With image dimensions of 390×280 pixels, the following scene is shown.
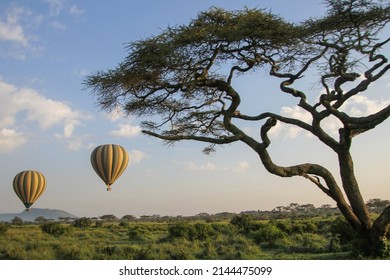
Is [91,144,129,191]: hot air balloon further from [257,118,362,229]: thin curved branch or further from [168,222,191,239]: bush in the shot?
[257,118,362,229]: thin curved branch

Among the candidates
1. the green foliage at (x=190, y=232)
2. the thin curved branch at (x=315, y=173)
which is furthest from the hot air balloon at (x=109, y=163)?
the thin curved branch at (x=315, y=173)

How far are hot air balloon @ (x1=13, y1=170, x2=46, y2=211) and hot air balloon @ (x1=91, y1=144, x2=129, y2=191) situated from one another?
6590 mm

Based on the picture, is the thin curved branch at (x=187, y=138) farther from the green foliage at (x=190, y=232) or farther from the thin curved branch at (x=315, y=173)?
the green foliage at (x=190, y=232)

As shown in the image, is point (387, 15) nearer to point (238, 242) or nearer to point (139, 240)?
point (238, 242)

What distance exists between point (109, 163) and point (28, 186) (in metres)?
7.78

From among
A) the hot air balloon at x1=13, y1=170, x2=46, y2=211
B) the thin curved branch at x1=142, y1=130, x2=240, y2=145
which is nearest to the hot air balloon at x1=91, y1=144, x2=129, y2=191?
the hot air balloon at x1=13, y1=170, x2=46, y2=211

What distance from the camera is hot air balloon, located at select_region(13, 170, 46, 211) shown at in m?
26.0

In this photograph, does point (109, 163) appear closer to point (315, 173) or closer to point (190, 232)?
point (190, 232)

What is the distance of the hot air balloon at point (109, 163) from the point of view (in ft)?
68.5

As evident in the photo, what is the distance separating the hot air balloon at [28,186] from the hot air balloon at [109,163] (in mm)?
6590

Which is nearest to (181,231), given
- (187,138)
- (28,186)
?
(187,138)

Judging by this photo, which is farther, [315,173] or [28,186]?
[28,186]

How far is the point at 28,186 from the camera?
26.0 metres
